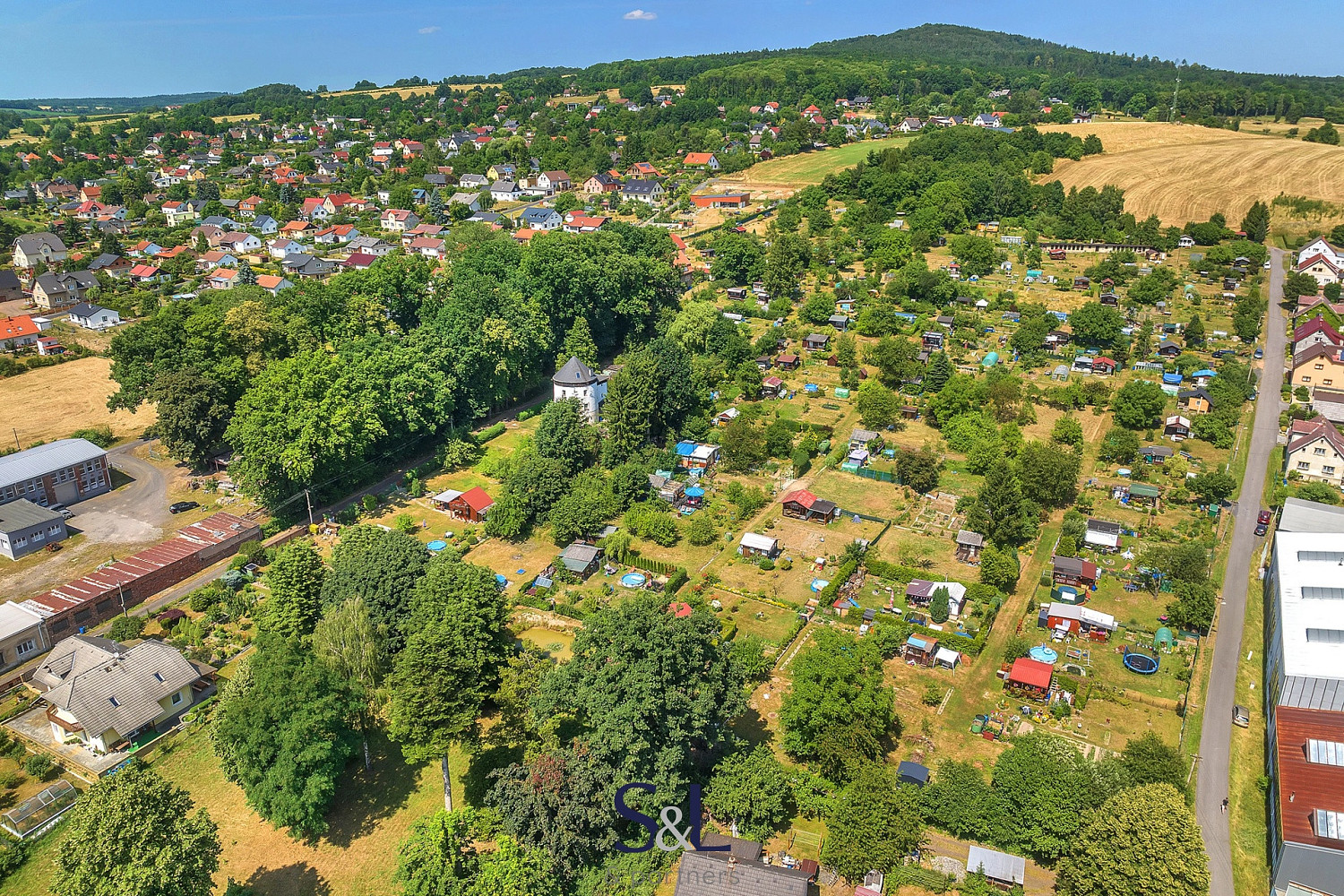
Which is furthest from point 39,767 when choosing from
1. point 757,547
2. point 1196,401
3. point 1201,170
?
point 1201,170

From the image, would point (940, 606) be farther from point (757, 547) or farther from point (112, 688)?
point (112, 688)

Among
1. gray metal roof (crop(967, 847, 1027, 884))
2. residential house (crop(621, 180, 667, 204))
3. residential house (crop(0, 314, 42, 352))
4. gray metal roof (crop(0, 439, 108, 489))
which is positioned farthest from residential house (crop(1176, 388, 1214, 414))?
residential house (crop(0, 314, 42, 352))

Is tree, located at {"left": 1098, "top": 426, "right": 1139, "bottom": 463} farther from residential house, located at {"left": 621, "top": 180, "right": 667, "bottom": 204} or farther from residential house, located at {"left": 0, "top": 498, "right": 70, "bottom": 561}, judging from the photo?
residential house, located at {"left": 621, "top": 180, "right": 667, "bottom": 204}

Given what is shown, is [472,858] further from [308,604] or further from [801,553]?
[801,553]

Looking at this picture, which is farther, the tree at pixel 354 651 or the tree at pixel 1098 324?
the tree at pixel 1098 324

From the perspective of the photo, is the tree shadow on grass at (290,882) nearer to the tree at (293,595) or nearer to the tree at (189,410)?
the tree at (293,595)

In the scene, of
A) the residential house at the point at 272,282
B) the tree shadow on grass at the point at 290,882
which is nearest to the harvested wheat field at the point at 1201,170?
the residential house at the point at 272,282
